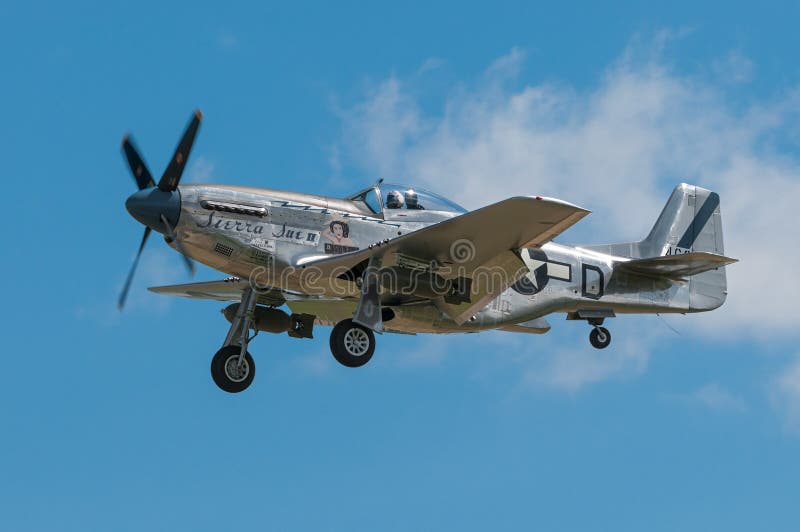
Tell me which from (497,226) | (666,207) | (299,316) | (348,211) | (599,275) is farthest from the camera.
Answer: (666,207)

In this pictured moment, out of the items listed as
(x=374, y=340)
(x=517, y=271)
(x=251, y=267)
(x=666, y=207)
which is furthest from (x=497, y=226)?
(x=666, y=207)

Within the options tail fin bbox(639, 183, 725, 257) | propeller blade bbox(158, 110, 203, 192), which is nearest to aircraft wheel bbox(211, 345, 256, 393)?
propeller blade bbox(158, 110, 203, 192)

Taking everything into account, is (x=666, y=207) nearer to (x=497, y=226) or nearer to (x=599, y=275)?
(x=599, y=275)

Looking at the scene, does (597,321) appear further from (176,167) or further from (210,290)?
(176,167)

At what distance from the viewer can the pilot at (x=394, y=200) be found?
16078 mm

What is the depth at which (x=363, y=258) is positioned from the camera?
15.4m

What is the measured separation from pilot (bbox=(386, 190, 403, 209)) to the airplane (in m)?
0.02

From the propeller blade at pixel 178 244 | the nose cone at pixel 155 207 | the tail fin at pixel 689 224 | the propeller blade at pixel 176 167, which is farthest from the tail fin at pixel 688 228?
the nose cone at pixel 155 207

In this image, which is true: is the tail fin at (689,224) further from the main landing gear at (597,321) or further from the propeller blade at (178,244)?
the propeller blade at (178,244)

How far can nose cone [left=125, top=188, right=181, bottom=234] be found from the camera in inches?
583

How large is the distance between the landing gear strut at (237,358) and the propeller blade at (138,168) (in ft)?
7.86

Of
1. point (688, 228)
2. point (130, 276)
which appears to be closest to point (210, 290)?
point (130, 276)

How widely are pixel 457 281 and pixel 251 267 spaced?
10.2 ft

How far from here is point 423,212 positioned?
53.0 feet
